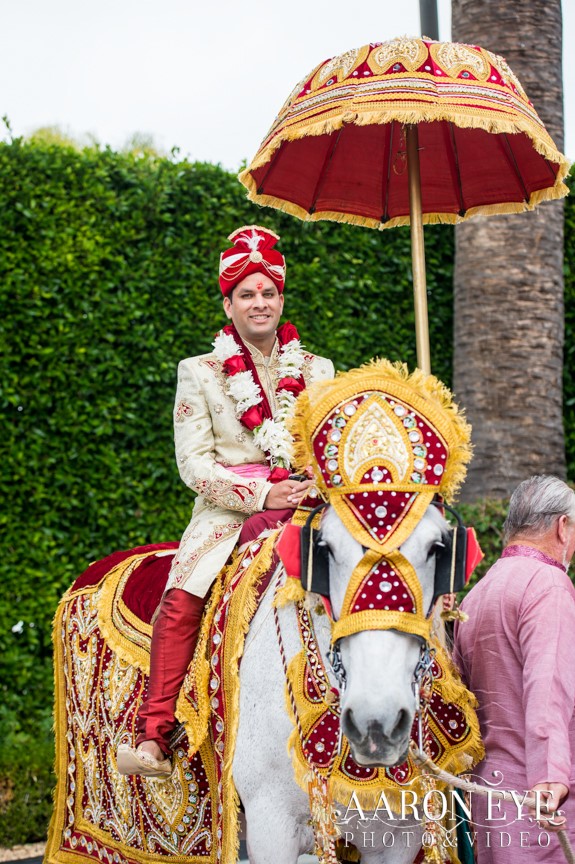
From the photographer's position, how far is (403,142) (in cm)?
462

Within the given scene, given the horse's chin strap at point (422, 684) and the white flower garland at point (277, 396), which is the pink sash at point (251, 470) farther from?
the horse's chin strap at point (422, 684)

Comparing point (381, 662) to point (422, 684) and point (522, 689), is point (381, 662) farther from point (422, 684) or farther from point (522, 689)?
point (522, 689)

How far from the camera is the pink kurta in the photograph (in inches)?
127

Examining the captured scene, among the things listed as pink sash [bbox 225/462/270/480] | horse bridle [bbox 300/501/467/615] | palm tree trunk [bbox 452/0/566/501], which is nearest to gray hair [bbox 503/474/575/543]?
horse bridle [bbox 300/501/467/615]

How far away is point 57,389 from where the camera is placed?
736 centimetres

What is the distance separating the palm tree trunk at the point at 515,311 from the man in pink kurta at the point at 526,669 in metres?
4.04

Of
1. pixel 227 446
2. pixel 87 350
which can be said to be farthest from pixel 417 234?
pixel 87 350

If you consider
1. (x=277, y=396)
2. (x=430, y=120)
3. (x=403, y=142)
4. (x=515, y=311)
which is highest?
(x=403, y=142)

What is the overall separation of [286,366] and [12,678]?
3.99 metres

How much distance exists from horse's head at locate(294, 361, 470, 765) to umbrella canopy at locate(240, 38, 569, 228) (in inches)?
39.6

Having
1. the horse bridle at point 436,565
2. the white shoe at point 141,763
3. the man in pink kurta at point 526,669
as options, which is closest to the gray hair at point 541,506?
the man in pink kurta at point 526,669

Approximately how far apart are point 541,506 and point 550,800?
95 cm

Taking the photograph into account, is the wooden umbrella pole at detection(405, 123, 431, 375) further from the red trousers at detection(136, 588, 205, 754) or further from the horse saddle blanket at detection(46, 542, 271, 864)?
the red trousers at detection(136, 588, 205, 754)

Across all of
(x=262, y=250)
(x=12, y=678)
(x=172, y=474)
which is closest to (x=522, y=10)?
(x=172, y=474)
